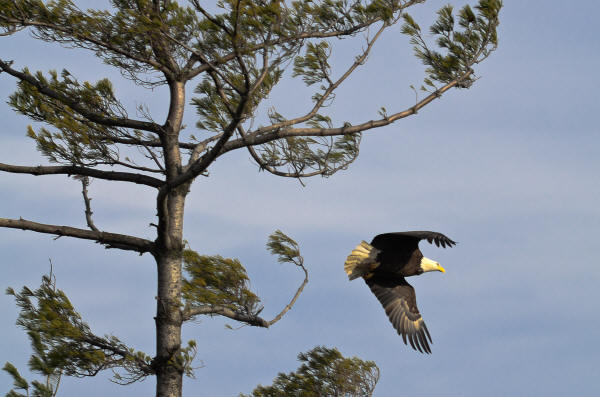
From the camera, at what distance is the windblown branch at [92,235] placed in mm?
6613

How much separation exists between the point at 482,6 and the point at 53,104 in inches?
168

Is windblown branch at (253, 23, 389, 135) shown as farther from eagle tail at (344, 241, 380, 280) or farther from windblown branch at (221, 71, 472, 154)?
→ eagle tail at (344, 241, 380, 280)

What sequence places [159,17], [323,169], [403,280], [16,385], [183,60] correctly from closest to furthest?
[159,17] < [16,385] < [183,60] < [323,169] < [403,280]

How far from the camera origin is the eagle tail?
26.0ft

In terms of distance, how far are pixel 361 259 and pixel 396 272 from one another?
0.42 meters

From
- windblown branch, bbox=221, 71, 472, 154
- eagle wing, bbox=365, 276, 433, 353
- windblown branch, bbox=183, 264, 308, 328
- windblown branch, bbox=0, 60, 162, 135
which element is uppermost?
windblown branch, bbox=0, 60, 162, 135

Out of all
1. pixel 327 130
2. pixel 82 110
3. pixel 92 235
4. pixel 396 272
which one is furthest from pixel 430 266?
pixel 82 110

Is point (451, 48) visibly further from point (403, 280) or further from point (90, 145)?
point (90, 145)

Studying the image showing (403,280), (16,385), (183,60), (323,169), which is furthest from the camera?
(403,280)

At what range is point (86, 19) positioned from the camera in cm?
640

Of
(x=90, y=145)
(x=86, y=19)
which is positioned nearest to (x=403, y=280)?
(x=90, y=145)

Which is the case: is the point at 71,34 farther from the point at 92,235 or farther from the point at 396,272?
the point at 396,272

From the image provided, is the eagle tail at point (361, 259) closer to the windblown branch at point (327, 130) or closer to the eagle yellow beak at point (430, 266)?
the eagle yellow beak at point (430, 266)

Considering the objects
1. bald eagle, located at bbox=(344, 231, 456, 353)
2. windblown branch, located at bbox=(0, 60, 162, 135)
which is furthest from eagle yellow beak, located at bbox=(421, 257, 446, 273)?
windblown branch, located at bbox=(0, 60, 162, 135)
